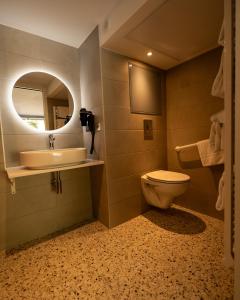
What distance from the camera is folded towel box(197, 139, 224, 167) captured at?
5.04ft

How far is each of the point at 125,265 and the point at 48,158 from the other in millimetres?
1055

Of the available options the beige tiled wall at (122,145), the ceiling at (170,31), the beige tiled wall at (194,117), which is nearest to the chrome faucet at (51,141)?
the beige tiled wall at (122,145)

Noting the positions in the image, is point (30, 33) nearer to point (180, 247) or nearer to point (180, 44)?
point (180, 44)

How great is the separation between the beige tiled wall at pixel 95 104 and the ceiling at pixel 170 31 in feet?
0.75

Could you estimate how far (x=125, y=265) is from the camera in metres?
1.23

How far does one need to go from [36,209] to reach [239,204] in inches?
66.8

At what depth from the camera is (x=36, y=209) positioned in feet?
5.28

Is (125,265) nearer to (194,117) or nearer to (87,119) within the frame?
(87,119)

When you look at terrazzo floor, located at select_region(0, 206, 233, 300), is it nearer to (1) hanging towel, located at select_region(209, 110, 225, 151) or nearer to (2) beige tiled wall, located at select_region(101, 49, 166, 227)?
(2) beige tiled wall, located at select_region(101, 49, 166, 227)

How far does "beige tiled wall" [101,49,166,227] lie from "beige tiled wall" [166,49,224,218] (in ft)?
1.27

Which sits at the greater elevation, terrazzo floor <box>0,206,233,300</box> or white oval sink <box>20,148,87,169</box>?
white oval sink <box>20,148,87,169</box>

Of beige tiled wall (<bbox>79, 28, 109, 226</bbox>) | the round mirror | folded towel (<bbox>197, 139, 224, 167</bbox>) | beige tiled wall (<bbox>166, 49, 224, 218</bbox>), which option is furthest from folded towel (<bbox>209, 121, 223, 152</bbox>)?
the round mirror

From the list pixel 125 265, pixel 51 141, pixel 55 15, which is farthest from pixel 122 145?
pixel 55 15

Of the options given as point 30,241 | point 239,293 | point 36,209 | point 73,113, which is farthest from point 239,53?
point 30,241
